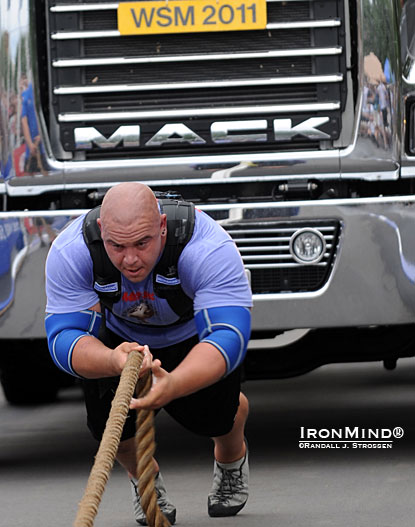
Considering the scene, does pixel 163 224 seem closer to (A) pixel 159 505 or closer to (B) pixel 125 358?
(B) pixel 125 358

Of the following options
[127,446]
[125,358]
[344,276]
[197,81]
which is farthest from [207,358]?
[197,81]

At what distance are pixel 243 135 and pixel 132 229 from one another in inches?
79.2

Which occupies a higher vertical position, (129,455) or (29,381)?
(129,455)

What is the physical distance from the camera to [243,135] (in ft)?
22.2

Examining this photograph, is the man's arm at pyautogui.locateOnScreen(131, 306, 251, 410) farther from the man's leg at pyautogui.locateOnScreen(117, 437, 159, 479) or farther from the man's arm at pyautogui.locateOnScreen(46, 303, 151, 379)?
the man's leg at pyautogui.locateOnScreen(117, 437, 159, 479)

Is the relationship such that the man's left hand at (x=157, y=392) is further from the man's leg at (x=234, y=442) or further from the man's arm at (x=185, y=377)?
the man's leg at (x=234, y=442)

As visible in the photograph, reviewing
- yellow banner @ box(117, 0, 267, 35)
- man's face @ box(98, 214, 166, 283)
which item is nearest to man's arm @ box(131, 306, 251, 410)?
man's face @ box(98, 214, 166, 283)

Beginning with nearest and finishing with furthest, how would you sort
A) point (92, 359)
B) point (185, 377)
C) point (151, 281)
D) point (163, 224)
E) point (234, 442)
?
point (185, 377) → point (92, 359) → point (163, 224) → point (151, 281) → point (234, 442)

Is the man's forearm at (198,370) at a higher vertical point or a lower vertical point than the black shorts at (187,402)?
higher

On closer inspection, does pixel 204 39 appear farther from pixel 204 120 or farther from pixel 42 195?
pixel 42 195

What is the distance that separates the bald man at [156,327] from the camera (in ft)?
15.9

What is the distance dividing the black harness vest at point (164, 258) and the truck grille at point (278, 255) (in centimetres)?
131

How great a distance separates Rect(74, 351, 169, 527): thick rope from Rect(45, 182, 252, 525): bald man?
0.08 meters

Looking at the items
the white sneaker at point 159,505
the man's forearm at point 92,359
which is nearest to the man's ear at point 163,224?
the man's forearm at point 92,359
